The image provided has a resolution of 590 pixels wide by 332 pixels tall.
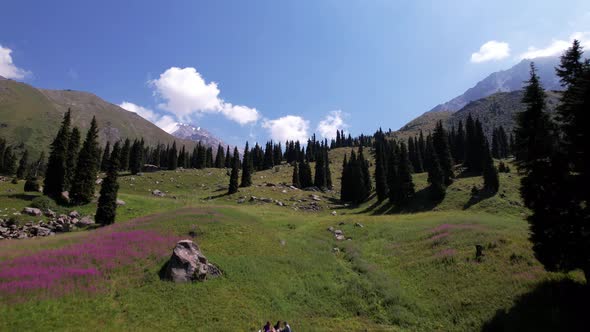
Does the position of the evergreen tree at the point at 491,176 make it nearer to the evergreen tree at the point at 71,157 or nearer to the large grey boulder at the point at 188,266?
the large grey boulder at the point at 188,266

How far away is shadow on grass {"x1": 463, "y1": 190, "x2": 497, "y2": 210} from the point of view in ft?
224

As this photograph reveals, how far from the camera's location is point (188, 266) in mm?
25438

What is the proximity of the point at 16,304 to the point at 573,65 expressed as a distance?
146 ft

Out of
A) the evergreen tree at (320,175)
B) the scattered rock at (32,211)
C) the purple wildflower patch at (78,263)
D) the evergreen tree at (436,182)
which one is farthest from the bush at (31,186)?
the evergreen tree at (436,182)

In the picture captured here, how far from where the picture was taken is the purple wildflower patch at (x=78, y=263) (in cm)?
2133

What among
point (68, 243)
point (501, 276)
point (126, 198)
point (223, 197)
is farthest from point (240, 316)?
point (223, 197)

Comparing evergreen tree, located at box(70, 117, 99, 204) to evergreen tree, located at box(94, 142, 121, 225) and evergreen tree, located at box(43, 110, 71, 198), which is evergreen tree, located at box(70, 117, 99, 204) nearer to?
evergreen tree, located at box(43, 110, 71, 198)

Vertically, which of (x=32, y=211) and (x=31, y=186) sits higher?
(x=31, y=186)

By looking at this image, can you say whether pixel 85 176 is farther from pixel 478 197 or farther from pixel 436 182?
pixel 478 197

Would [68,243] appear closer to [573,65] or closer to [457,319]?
[457,319]

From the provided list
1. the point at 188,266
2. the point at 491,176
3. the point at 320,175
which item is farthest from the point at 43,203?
the point at 491,176

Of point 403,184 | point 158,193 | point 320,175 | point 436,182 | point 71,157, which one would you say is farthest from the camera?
point 320,175

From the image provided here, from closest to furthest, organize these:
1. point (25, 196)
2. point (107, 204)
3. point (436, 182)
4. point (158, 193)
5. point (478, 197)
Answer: point (107, 204), point (25, 196), point (478, 197), point (436, 182), point (158, 193)

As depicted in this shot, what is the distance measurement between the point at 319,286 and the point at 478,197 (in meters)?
59.6
